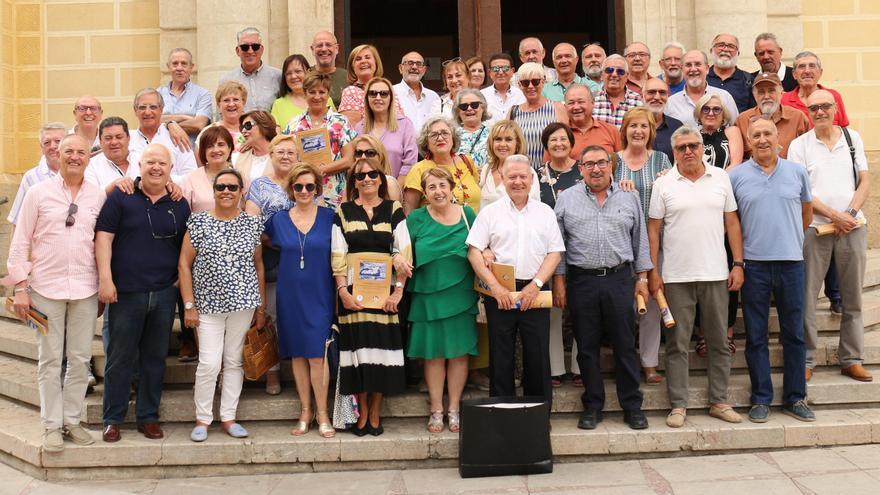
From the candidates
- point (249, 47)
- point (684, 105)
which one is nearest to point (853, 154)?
point (684, 105)

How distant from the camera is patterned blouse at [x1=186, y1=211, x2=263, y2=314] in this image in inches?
222

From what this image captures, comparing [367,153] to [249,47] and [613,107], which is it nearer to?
[249,47]

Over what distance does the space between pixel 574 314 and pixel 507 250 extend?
612 millimetres

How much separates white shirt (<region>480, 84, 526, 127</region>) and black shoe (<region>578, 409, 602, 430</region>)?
2605mm

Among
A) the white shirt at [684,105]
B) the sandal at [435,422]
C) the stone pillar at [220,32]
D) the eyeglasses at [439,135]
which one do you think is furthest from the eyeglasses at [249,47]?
the sandal at [435,422]

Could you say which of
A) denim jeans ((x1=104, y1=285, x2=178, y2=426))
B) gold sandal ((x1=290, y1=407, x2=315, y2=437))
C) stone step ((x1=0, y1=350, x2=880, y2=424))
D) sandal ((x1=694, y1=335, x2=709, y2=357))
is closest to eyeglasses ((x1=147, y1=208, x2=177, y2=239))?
denim jeans ((x1=104, y1=285, x2=178, y2=426))

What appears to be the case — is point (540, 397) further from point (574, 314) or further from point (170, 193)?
point (170, 193)

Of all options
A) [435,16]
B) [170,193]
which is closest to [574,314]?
[170,193]

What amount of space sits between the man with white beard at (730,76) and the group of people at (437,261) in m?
1.26

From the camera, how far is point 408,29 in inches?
624

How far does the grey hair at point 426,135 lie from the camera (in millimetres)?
6152

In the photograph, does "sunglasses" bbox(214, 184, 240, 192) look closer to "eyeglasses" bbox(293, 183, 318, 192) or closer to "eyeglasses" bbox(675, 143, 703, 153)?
"eyeglasses" bbox(293, 183, 318, 192)

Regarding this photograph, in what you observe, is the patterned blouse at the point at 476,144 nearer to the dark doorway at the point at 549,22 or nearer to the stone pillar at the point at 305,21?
the stone pillar at the point at 305,21

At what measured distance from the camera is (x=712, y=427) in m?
5.77
